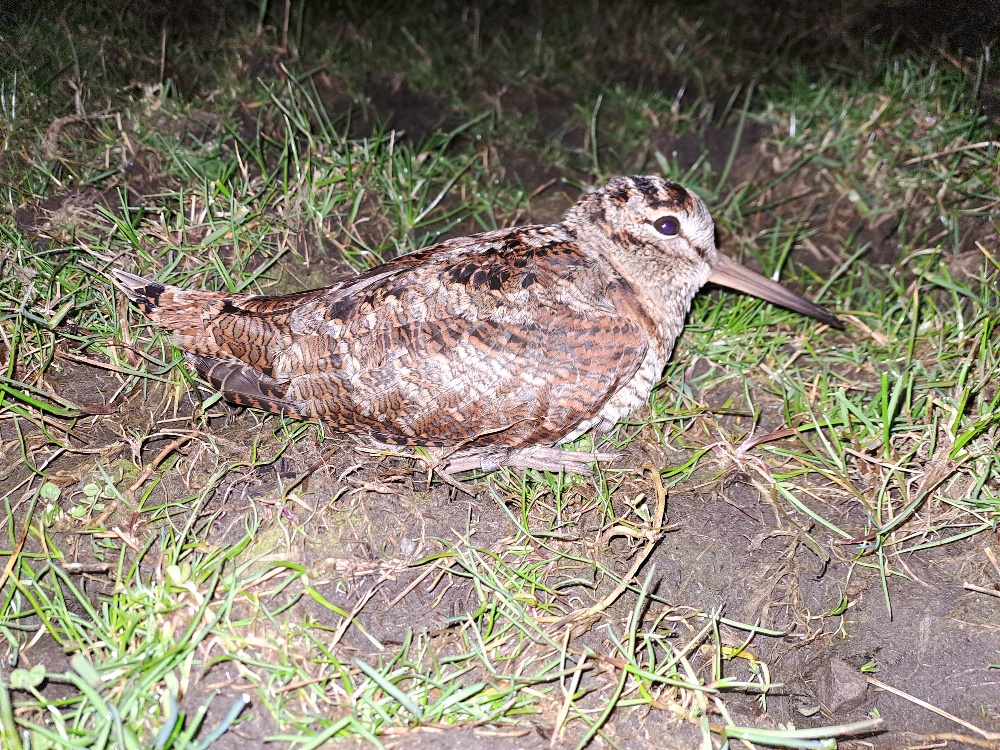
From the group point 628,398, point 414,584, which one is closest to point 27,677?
point 414,584

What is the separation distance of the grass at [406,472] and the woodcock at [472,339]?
19 cm

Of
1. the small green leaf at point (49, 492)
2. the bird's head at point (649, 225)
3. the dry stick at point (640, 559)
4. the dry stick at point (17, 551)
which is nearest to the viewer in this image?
the dry stick at point (17, 551)

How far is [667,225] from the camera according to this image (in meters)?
3.25

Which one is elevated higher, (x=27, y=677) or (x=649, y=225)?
(x=649, y=225)

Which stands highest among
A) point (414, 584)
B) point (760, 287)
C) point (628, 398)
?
point (760, 287)

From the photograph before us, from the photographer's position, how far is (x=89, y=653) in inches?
96.0

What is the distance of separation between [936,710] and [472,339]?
6.38ft

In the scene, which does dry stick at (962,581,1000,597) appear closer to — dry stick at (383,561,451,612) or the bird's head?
the bird's head

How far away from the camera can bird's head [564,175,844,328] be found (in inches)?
127

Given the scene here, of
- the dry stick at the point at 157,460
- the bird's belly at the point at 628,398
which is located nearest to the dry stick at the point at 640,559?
the bird's belly at the point at 628,398

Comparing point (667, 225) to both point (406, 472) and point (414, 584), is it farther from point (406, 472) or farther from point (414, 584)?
point (414, 584)

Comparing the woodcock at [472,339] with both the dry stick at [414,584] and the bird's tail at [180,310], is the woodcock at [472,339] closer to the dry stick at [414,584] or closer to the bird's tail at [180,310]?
the bird's tail at [180,310]

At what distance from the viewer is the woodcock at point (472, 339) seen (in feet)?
9.37

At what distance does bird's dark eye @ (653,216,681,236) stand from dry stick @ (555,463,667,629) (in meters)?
0.94
